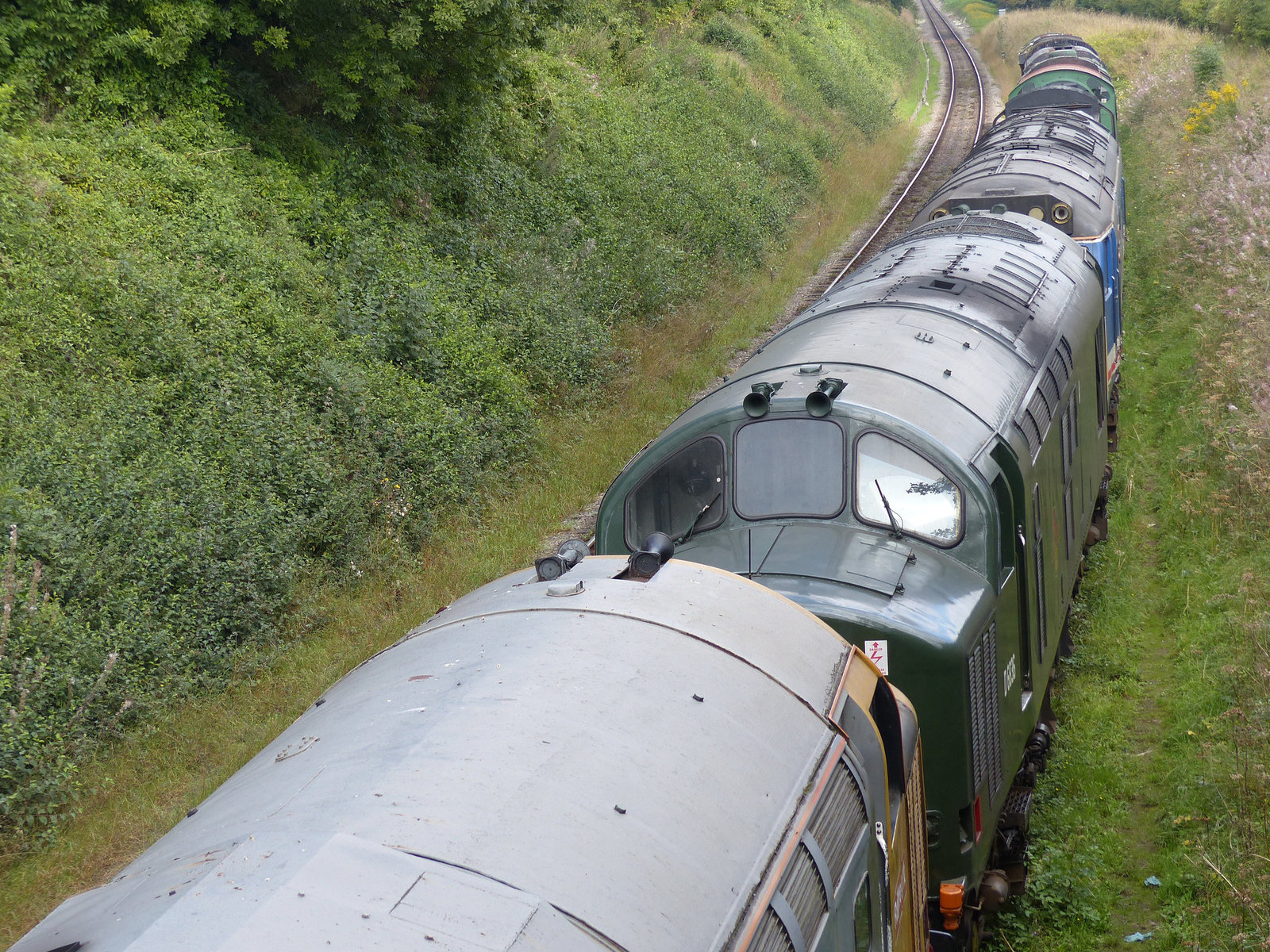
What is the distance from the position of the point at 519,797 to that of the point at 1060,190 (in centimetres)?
1265

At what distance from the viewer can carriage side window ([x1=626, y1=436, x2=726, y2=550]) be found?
6238mm

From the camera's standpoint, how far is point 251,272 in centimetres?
1161

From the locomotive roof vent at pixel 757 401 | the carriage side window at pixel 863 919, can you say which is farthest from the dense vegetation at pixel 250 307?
the carriage side window at pixel 863 919

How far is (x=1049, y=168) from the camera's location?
14.3 metres

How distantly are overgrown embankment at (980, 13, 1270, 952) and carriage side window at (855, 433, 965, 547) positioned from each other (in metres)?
2.67

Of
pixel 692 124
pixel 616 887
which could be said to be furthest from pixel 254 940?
pixel 692 124

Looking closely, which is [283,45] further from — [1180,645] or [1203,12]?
[1203,12]

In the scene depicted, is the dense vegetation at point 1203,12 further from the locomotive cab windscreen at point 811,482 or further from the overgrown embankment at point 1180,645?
the locomotive cab windscreen at point 811,482

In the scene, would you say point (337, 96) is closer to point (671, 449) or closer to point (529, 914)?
point (671, 449)

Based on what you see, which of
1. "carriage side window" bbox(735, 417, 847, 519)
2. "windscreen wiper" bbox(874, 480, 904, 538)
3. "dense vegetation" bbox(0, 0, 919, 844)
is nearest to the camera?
"windscreen wiper" bbox(874, 480, 904, 538)

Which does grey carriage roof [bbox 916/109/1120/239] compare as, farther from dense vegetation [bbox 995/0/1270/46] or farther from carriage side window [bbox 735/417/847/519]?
dense vegetation [bbox 995/0/1270/46]

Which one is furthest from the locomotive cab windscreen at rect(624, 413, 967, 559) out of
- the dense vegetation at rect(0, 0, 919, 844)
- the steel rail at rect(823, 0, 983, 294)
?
the dense vegetation at rect(0, 0, 919, 844)

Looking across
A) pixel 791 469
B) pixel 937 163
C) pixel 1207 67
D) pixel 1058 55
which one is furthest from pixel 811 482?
pixel 1207 67

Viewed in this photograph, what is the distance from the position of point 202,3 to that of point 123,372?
4.79 metres
